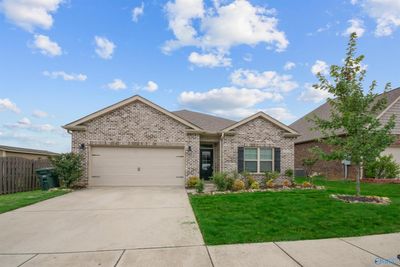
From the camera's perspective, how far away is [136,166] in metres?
13.8

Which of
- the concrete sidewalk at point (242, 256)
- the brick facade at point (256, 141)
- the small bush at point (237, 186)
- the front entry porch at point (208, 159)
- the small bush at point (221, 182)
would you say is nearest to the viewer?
the concrete sidewalk at point (242, 256)

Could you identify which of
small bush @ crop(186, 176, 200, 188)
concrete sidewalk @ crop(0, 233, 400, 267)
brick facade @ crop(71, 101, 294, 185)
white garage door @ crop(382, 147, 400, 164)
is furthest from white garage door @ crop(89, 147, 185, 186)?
white garage door @ crop(382, 147, 400, 164)

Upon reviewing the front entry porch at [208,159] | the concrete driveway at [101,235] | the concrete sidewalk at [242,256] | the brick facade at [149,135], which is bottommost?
the concrete driveway at [101,235]

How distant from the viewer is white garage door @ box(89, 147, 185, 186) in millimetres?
13586

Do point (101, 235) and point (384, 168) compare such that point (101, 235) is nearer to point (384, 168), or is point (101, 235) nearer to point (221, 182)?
point (221, 182)

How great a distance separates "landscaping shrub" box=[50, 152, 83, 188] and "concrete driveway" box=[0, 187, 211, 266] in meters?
3.56

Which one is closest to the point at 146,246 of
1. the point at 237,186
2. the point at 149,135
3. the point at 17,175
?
the point at 237,186

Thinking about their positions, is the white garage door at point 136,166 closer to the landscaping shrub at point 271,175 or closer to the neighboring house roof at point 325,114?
the landscaping shrub at point 271,175

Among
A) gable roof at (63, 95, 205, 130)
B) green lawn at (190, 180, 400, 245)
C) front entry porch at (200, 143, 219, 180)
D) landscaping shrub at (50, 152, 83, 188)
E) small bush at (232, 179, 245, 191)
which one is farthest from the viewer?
front entry porch at (200, 143, 219, 180)

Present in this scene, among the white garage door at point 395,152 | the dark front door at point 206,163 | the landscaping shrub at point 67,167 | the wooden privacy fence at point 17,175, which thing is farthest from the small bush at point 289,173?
the wooden privacy fence at point 17,175

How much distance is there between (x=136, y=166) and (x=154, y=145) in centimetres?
143

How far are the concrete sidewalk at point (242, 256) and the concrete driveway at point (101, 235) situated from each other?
2 cm

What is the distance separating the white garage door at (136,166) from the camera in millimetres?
13586

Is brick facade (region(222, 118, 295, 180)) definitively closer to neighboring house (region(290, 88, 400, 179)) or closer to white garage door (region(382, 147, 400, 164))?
neighboring house (region(290, 88, 400, 179))
